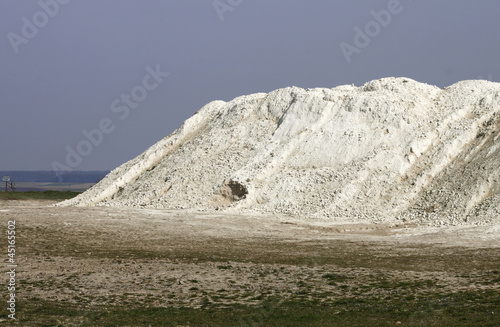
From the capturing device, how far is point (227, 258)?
2175cm

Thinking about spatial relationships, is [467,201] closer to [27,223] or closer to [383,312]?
[383,312]

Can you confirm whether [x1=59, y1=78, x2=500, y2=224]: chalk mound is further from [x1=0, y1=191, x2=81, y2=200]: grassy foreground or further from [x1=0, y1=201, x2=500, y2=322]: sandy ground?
[x1=0, y1=191, x2=81, y2=200]: grassy foreground

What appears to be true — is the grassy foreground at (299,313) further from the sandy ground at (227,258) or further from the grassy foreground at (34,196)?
the grassy foreground at (34,196)

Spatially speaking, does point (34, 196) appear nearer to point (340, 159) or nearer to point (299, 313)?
point (340, 159)

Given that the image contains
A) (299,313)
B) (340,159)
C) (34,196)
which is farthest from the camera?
(34,196)

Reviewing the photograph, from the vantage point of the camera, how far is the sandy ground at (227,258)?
16.3 metres

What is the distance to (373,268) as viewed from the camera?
19688mm

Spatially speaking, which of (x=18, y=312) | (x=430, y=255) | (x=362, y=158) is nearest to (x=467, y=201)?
(x=362, y=158)

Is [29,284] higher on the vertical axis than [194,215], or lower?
lower

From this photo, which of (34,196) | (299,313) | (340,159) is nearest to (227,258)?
(299,313)

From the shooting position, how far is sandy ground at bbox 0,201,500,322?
641 inches

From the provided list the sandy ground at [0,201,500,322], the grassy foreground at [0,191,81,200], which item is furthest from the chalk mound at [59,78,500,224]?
the grassy foreground at [0,191,81,200]

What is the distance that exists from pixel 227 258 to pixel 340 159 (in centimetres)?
2100

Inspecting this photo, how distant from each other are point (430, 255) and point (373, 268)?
3867 mm
